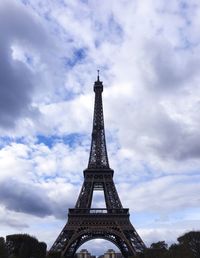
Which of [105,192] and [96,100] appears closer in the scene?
[105,192]

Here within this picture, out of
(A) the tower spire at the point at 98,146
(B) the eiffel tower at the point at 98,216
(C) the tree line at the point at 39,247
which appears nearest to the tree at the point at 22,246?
(C) the tree line at the point at 39,247

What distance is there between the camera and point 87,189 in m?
95.8

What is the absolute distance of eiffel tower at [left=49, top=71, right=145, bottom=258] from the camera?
87875mm

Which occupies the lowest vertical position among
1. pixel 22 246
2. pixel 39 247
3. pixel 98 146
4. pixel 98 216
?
pixel 22 246

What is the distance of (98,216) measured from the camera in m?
91.3

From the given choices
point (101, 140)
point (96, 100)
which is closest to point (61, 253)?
point (101, 140)

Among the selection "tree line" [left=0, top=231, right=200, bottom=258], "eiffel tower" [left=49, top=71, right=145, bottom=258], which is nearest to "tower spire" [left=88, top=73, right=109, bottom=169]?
"eiffel tower" [left=49, top=71, right=145, bottom=258]

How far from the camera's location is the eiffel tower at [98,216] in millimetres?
87875

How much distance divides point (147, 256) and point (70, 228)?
2398cm

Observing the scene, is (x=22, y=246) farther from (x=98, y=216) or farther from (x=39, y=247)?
(x=98, y=216)

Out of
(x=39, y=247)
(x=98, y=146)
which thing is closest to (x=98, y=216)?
(x=98, y=146)

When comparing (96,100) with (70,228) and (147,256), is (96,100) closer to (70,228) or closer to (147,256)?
(70,228)

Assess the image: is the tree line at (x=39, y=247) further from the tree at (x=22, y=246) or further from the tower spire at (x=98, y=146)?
the tower spire at (x=98, y=146)

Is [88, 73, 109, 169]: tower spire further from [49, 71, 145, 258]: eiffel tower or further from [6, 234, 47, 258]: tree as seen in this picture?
[6, 234, 47, 258]: tree
